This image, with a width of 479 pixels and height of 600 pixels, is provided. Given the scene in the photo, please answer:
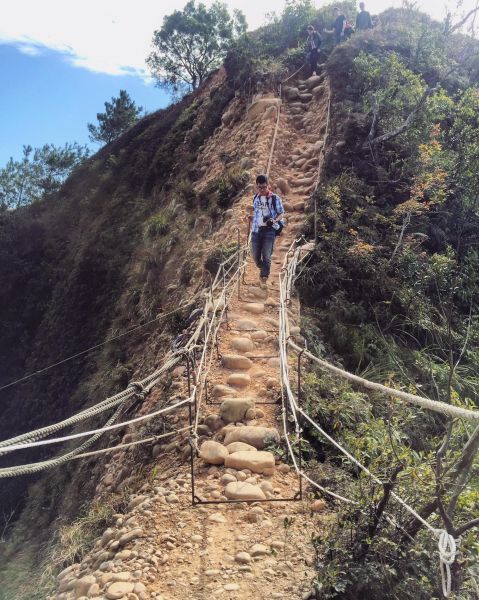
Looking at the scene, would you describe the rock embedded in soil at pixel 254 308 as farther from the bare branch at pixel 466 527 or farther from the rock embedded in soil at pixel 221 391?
the bare branch at pixel 466 527

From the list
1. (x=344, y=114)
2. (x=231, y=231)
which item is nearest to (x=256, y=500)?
(x=231, y=231)

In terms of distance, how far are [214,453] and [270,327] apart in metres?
2.60

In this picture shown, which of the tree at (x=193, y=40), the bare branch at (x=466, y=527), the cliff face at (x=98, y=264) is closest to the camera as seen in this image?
the bare branch at (x=466, y=527)

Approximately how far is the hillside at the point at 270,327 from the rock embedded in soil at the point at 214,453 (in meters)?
0.09

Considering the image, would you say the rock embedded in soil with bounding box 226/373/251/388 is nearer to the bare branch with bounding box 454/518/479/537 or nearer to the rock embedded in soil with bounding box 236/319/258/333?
the rock embedded in soil with bounding box 236/319/258/333

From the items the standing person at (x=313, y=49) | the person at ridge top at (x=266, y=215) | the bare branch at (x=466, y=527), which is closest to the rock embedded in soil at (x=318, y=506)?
the bare branch at (x=466, y=527)

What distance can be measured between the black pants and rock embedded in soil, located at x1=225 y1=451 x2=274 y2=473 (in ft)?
44.8

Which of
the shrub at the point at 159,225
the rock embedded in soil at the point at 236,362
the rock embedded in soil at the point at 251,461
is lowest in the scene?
the rock embedded in soil at the point at 251,461

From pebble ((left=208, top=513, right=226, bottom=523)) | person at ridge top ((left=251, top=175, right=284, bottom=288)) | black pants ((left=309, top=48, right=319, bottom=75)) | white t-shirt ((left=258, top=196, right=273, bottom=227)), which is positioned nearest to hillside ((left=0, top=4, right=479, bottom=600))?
pebble ((left=208, top=513, right=226, bottom=523))

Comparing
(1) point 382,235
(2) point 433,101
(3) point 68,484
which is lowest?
(3) point 68,484

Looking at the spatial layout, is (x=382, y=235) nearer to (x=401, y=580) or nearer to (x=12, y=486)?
(x=401, y=580)

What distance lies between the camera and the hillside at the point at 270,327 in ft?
9.69

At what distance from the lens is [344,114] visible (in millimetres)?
12070

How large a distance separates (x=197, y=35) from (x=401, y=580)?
28.4m
